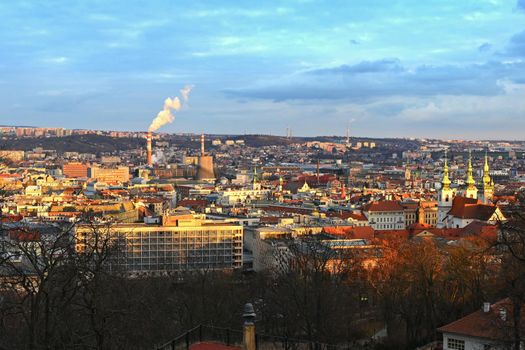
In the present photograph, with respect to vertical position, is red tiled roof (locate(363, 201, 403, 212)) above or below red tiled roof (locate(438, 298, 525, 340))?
below

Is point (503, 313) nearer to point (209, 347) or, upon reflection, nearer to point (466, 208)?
point (209, 347)

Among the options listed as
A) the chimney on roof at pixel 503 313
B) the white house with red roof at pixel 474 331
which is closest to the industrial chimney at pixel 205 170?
the white house with red roof at pixel 474 331

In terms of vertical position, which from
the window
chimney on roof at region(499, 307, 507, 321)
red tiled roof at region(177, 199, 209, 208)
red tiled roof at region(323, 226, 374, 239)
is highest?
chimney on roof at region(499, 307, 507, 321)

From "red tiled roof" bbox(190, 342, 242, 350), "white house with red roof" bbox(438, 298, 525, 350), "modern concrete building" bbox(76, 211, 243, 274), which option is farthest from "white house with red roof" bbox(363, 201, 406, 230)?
"red tiled roof" bbox(190, 342, 242, 350)

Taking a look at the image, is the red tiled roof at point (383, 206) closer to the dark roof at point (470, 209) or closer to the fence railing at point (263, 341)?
the dark roof at point (470, 209)

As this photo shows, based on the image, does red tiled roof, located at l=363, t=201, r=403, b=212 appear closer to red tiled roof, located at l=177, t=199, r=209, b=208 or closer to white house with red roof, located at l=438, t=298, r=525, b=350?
red tiled roof, located at l=177, t=199, r=209, b=208

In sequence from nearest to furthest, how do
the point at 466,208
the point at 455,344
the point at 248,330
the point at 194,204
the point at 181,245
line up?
1. the point at 248,330
2. the point at 455,344
3. the point at 181,245
4. the point at 466,208
5. the point at 194,204

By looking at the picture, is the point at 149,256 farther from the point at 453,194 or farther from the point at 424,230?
the point at 453,194

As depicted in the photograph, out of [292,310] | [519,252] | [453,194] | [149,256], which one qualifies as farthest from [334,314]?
[453,194]

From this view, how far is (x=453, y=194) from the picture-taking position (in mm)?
67688

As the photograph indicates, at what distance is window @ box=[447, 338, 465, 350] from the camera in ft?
74.6

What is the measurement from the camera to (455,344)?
906 inches

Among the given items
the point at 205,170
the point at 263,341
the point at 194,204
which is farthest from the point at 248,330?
the point at 205,170

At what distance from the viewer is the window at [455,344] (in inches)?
895
